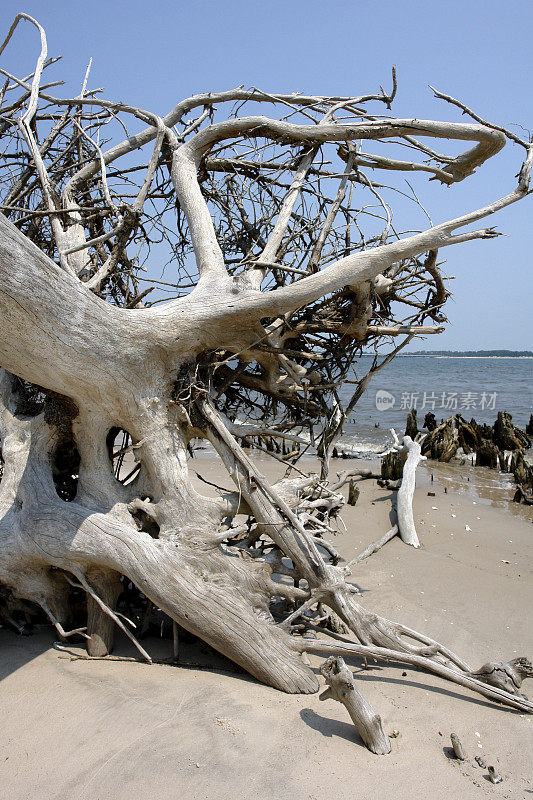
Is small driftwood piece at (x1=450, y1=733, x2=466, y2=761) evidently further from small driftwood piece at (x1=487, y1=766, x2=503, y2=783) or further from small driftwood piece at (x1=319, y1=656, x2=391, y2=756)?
small driftwood piece at (x1=319, y1=656, x2=391, y2=756)

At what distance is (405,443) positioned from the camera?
10594 mm

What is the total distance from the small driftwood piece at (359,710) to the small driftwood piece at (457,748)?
35 cm

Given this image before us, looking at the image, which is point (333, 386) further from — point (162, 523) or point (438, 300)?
point (162, 523)

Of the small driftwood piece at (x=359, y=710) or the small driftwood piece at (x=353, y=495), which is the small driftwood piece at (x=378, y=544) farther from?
the small driftwood piece at (x=359, y=710)

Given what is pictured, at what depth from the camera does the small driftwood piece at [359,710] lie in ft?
9.26

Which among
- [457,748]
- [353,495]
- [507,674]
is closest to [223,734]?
[457,748]

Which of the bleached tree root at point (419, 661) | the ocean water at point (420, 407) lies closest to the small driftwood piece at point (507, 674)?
the bleached tree root at point (419, 661)

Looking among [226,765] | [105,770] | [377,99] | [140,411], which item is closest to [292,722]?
[226,765]

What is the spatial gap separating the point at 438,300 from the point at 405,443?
232 inches

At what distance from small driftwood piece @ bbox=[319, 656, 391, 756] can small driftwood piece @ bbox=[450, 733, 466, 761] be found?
35 cm

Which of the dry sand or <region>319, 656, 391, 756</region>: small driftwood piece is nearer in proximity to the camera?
the dry sand

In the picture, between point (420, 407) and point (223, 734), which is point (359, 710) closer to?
point (223, 734)

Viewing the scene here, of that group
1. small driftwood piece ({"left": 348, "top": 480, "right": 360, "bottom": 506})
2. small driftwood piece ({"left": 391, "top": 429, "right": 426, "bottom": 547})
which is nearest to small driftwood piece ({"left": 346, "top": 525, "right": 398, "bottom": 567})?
small driftwood piece ({"left": 391, "top": 429, "right": 426, "bottom": 547})

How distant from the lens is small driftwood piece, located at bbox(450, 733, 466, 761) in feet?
9.31
